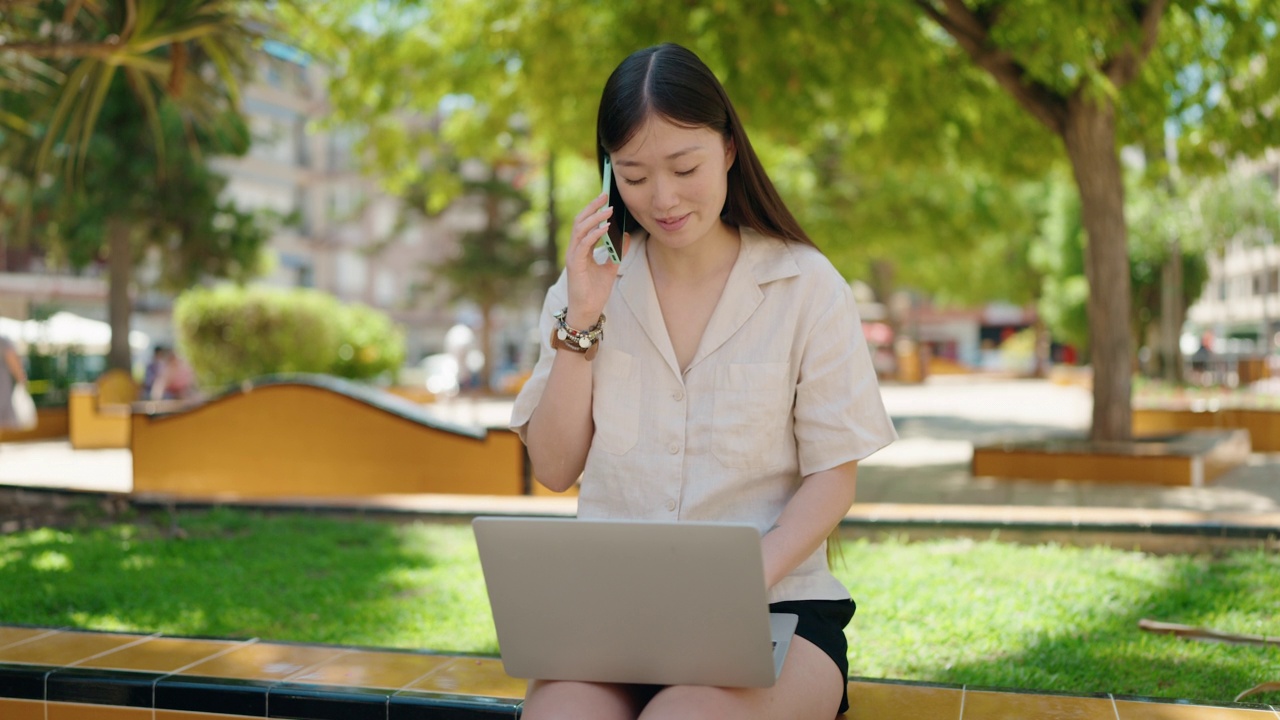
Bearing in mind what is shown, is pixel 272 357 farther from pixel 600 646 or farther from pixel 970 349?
pixel 970 349

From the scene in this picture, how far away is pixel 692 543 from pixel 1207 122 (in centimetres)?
1111

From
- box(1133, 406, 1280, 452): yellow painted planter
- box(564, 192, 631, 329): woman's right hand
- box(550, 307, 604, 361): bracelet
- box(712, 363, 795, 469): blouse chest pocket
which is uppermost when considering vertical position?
box(564, 192, 631, 329): woman's right hand

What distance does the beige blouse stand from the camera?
2.38 meters

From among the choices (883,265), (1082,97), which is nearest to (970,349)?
(883,265)

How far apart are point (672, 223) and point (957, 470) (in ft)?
30.5

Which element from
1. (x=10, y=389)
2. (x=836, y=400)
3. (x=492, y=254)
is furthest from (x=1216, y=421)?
(x=492, y=254)

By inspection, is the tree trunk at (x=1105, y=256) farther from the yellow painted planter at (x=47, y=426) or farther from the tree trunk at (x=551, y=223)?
the yellow painted planter at (x=47, y=426)

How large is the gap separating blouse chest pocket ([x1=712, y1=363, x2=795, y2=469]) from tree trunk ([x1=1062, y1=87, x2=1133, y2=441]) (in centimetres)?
861

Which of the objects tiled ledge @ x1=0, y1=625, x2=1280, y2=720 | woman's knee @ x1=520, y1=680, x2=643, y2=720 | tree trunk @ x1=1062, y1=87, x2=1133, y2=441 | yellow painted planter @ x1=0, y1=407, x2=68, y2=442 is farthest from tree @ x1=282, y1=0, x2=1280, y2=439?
yellow painted planter @ x1=0, y1=407, x2=68, y2=442

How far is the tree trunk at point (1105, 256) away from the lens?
10109mm

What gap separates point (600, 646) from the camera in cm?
213

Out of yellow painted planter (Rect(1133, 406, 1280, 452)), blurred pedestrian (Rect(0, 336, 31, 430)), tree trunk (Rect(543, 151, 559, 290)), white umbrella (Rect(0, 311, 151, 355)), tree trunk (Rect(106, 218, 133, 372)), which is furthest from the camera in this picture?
white umbrella (Rect(0, 311, 151, 355))

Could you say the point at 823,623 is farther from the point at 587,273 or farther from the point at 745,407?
the point at 587,273

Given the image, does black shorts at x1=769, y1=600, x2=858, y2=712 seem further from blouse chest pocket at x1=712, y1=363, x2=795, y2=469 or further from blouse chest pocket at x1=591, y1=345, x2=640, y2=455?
blouse chest pocket at x1=591, y1=345, x2=640, y2=455
